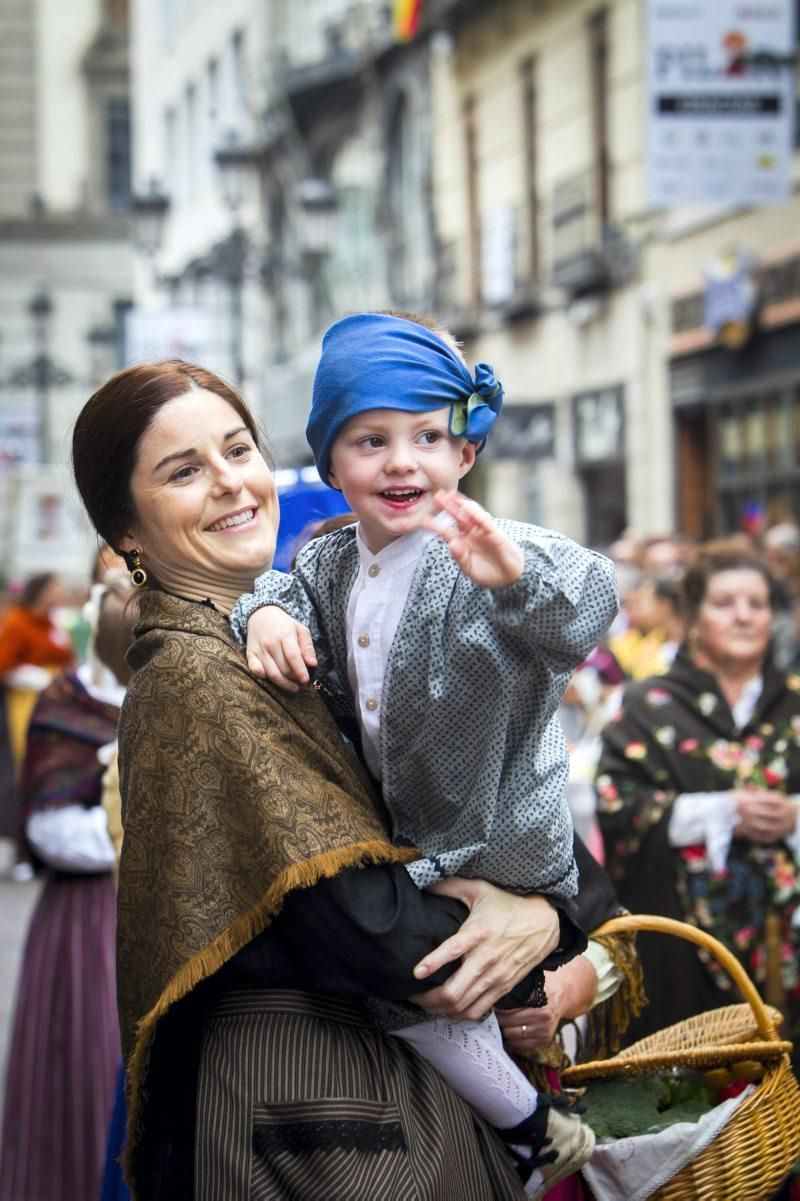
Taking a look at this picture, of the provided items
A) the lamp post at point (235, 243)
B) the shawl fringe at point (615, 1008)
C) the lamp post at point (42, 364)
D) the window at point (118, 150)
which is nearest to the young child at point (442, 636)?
the shawl fringe at point (615, 1008)

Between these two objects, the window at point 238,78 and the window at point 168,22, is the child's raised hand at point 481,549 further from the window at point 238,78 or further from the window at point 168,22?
the window at point 168,22

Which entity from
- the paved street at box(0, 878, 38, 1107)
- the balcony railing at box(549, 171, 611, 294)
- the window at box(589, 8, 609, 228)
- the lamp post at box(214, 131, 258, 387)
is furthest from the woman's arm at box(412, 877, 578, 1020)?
the window at box(589, 8, 609, 228)

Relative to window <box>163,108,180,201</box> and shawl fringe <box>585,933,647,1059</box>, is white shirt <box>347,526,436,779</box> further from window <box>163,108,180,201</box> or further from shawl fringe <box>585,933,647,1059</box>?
window <box>163,108,180,201</box>

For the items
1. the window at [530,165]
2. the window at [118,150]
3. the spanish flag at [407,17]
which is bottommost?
the window at [530,165]

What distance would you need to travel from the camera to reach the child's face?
283 cm

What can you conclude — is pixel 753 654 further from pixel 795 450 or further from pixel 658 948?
pixel 795 450

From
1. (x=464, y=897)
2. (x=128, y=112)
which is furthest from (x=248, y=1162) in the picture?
(x=128, y=112)

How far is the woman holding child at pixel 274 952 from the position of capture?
279 cm

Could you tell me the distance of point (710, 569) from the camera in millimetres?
6184

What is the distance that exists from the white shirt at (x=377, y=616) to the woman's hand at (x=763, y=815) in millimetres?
2946

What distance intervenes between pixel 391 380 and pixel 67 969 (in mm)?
3722

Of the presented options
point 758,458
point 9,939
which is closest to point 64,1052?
point 9,939

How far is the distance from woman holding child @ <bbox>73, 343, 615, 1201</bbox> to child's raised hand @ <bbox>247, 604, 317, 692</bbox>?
3cm

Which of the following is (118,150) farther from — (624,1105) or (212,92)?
(624,1105)
